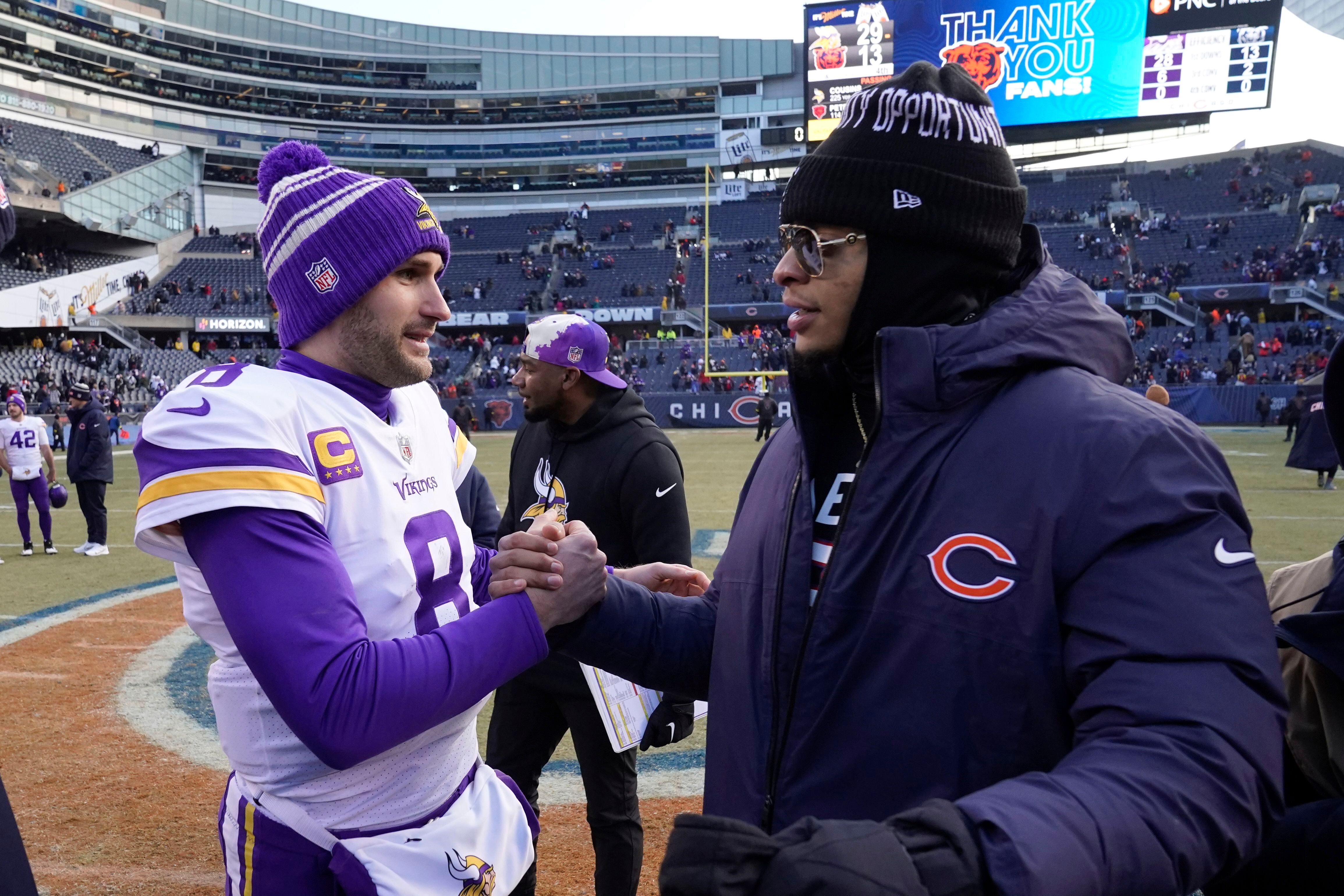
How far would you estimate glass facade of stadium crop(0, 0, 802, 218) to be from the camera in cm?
6041

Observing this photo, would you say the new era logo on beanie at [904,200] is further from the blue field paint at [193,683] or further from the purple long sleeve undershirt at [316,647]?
the blue field paint at [193,683]

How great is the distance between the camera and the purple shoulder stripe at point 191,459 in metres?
1.67

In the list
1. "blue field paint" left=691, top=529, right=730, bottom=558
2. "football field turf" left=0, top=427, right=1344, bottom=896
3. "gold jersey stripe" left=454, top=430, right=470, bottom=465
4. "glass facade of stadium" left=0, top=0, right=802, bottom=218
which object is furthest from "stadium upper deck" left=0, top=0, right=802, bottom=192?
"gold jersey stripe" left=454, top=430, right=470, bottom=465

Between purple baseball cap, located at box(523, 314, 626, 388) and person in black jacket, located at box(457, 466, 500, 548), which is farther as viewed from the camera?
person in black jacket, located at box(457, 466, 500, 548)

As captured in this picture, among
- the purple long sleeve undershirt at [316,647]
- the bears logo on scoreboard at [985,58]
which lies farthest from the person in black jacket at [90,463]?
Answer: the bears logo on scoreboard at [985,58]

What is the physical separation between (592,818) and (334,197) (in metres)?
2.47

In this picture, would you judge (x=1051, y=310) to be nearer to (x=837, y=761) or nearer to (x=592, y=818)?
(x=837, y=761)

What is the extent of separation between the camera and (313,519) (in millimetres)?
1734

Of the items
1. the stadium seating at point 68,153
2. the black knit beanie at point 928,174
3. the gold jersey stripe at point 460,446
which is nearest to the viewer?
the black knit beanie at point 928,174

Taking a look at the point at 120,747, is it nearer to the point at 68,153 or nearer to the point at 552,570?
the point at 552,570

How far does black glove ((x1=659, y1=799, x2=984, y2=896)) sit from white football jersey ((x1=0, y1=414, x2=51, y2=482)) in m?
12.3

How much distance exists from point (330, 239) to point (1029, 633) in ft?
5.48

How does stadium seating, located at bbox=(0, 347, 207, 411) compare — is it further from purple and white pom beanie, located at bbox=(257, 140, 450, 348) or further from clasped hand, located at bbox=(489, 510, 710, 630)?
clasped hand, located at bbox=(489, 510, 710, 630)

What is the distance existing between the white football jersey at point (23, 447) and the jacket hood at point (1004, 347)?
40.0ft
